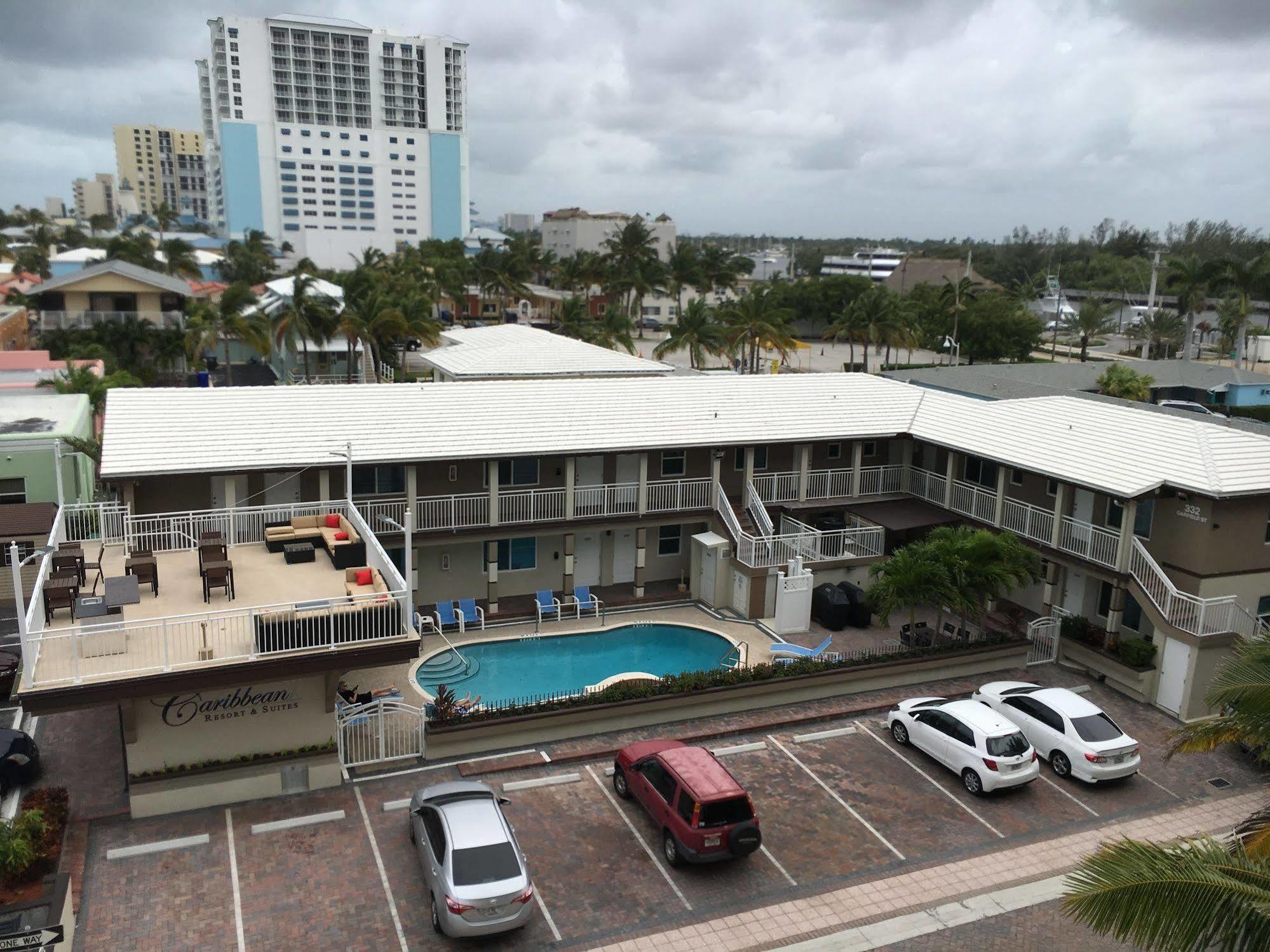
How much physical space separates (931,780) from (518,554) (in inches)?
530

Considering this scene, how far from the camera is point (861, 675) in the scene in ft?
75.8

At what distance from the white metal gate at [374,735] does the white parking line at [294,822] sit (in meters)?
1.29

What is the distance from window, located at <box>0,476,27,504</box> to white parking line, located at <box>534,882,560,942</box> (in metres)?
22.2

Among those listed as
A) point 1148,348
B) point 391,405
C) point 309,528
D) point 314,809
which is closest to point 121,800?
point 314,809

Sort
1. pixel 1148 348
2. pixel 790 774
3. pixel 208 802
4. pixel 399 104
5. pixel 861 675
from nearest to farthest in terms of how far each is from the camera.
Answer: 1. pixel 208 802
2. pixel 790 774
3. pixel 861 675
4. pixel 1148 348
5. pixel 399 104

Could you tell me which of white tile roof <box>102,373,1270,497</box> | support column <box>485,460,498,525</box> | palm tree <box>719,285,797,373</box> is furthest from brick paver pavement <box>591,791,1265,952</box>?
palm tree <box>719,285,797,373</box>

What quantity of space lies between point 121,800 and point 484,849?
778 centimetres

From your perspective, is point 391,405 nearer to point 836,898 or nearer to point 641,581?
point 641,581

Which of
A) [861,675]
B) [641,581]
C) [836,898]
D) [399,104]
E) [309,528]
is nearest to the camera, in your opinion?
[836,898]

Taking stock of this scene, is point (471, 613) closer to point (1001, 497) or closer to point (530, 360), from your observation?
point (1001, 497)

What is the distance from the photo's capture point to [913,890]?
15.9 metres

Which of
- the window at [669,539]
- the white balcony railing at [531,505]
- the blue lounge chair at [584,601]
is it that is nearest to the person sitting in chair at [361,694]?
the white balcony railing at [531,505]

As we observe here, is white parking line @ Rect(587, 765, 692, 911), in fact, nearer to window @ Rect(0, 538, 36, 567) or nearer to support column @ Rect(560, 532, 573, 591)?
support column @ Rect(560, 532, 573, 591)

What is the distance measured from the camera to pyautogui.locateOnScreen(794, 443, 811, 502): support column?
29562mm
